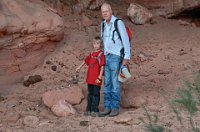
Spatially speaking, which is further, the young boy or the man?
the young boy

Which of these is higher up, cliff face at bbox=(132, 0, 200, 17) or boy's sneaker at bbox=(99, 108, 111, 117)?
cliff face at bbox=(132, 0, 200, 17)

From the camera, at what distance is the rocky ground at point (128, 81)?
253 inches

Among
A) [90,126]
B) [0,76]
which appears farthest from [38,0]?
[90,126]

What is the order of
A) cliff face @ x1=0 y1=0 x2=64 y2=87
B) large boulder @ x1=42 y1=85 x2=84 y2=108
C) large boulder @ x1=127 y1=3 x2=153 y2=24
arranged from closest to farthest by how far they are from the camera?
large boulder @ x1=42 y1=85 x2=84 y2=108 → cliff face @ x1=0 y1=0 x2=64 y2=87 → large boulder @ x1=127 y1=3 x2=153 y2=24

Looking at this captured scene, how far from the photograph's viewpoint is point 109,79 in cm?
663

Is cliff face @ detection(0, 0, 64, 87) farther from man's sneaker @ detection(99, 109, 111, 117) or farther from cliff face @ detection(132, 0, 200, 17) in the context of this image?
cliff face @ detection(132, 0, 200, 17)

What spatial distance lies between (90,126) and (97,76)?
0.65m

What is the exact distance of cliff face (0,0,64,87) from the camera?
779 centimetres

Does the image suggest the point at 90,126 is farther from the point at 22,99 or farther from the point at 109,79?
the point at 22,99

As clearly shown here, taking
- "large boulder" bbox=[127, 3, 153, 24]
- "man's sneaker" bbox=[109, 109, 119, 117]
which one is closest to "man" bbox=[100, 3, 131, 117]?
"man's sneaker" bbox=[109, 109, 119, 117]

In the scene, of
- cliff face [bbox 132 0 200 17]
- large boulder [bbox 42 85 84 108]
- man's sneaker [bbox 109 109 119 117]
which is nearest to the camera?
man's sneaker [bbox 109 109 119 117]

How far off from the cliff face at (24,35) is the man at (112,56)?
5.98ft

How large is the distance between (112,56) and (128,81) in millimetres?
1371

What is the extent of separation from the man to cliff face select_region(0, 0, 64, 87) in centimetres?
182
